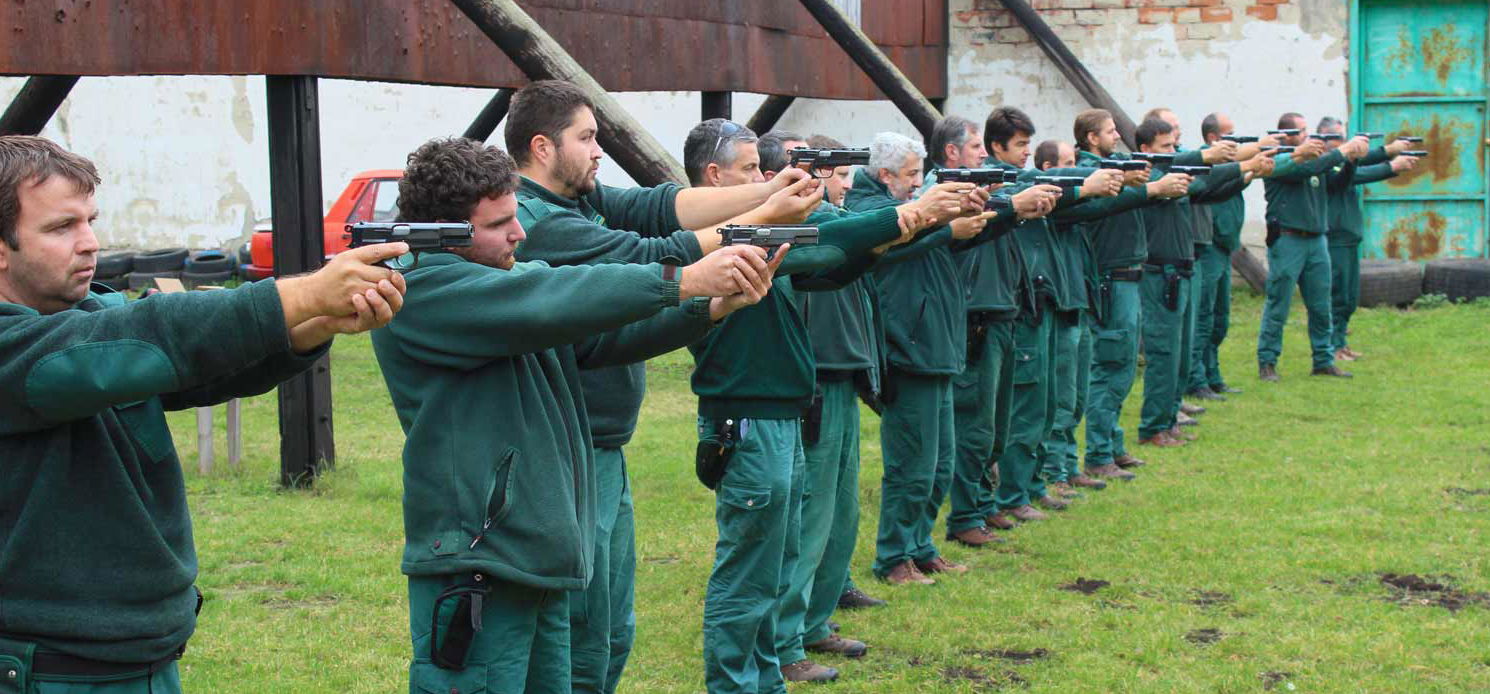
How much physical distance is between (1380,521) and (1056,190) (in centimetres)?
260

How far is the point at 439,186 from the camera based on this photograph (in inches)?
146

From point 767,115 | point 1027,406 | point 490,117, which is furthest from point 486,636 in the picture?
point 767,115

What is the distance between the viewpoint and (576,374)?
4.02m

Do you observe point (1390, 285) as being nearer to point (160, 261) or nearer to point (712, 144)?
point (712, 144)

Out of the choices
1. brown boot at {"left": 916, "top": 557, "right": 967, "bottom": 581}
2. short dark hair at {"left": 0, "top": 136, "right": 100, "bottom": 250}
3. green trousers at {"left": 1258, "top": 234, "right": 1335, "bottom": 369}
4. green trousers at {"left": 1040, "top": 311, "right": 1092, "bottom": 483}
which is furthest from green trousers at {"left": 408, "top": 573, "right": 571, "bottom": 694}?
green trousers at {"left": 1258, "top": 234, "right": 1335, "bottom": 369}

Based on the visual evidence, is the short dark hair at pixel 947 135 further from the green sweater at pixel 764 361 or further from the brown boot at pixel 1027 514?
the green sweater at pixel 764 361

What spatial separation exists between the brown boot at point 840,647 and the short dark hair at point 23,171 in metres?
3.96

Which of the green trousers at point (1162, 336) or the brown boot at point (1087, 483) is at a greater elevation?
the green trousers at point (1162, 336)

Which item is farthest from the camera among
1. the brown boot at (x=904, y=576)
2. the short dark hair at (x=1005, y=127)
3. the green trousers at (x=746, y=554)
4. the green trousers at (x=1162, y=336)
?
the green trousers at (x=1162, y=336)

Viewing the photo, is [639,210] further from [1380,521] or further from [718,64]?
[718,64]

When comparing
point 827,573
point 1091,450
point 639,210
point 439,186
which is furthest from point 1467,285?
point 439,186

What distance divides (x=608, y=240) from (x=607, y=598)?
971 millimetres

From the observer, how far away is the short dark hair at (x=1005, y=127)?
8586 millimetres

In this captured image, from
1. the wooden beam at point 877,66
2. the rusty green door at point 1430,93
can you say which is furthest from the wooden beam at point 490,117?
the rusty green door at point 1430,93
